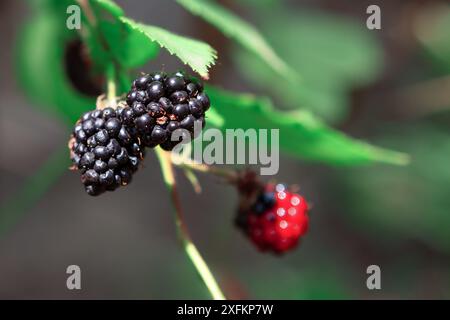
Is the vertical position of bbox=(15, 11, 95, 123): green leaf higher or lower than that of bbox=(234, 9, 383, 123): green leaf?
lower

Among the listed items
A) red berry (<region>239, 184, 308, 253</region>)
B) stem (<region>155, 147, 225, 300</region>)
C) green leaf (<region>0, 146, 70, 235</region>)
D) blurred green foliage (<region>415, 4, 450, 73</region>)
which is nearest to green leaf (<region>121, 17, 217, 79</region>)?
stem (<region>155, 147, 225, 300</region>)

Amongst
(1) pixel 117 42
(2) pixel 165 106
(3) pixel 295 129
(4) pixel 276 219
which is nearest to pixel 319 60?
(3) pixel 295 129

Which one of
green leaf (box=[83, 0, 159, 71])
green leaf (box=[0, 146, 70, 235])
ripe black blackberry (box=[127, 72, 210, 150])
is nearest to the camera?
ripe black blackberry (box=[127, 72, 210, 150])

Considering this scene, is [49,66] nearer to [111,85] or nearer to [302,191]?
[111,85]

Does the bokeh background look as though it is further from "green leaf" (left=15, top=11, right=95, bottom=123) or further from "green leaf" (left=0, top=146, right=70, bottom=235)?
"green leaf" (left=15, top=11, right=95, bottom=123)

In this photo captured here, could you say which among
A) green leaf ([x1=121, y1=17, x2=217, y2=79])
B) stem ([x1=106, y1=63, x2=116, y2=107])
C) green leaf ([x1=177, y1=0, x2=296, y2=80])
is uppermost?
green leaf ([x1=177, y1=0, x2=296, y2=80])

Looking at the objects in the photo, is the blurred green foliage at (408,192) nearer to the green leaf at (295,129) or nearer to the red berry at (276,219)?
the green leaf at (295,129)

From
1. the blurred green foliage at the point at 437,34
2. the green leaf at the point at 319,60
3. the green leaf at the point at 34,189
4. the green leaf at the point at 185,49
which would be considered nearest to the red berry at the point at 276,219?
the green leaf at the point at 185,49

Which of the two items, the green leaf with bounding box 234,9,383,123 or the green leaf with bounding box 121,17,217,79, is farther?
the green leaf with bounding box 234,9,383,123
